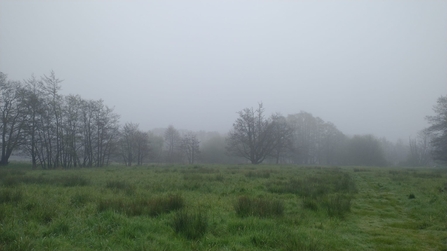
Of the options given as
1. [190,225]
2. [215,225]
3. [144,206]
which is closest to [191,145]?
[144,206]

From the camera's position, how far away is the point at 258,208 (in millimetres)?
6785

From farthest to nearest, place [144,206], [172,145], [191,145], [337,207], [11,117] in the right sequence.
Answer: [172,145] < [191,145] < [11,117] < [337,207] < [144,206]

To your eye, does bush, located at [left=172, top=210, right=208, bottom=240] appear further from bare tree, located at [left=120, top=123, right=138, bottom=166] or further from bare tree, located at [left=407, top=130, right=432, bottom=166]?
bare tree, located at [left=407, top=130, right=432, bottom=166]

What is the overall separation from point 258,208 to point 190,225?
7.22ft

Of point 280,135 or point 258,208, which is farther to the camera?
point 280,135

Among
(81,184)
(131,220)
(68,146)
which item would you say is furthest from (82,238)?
(68,146)

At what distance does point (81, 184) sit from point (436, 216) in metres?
14.0

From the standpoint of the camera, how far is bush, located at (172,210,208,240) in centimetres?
507

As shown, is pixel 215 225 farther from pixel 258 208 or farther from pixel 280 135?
pixel 280 135

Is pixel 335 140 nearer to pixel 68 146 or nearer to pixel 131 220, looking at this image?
pixel 68 146

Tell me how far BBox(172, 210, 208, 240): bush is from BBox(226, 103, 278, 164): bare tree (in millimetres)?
43102

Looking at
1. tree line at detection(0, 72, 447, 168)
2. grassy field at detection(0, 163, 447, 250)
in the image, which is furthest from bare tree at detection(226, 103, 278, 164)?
grassy field at detection(0, 163, 447, 250)

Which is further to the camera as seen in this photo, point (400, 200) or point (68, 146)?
point (68, 146)

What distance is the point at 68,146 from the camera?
3434 centimetres
